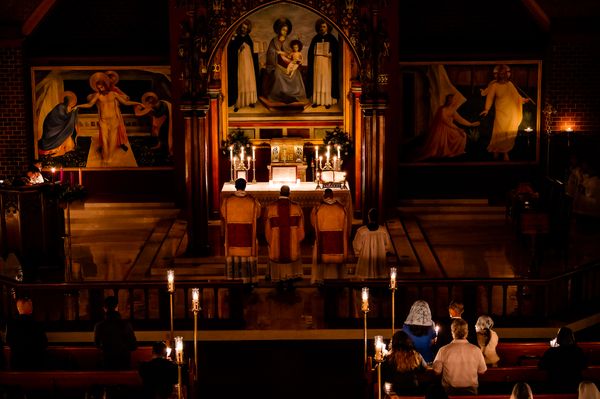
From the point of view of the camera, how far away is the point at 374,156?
18.7 metres

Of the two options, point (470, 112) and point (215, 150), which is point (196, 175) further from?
point (470, 112)

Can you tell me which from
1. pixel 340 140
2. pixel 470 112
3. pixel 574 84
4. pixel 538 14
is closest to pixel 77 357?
pixel 340 140

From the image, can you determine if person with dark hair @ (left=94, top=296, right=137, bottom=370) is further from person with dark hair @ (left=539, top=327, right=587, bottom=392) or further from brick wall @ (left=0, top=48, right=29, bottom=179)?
brick wall @ (left=0, top=48, right=29, bottom=179)

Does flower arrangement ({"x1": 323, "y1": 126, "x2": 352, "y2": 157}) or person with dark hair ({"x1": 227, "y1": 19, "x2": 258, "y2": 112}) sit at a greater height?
person with dark hair ({"x1": 227, "y1": 19, "x2": 258, "y2": 112})

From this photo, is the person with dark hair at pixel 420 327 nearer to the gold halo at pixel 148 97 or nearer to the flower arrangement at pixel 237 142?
Answer: the flower arrangement at pixel 237 142

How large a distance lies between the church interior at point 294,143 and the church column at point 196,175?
0.12 ft

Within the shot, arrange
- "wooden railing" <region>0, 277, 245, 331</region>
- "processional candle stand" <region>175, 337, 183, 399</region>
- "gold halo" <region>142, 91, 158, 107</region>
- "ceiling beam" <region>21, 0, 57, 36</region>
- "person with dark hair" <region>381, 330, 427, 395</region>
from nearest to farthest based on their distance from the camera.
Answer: "processional candle stand" <region>175, 337, 183, 399</region>
"person with dark hair" <region>381, 330, 427, 395</region>
"wooden railing" <region>0, 277, 245, 331</region>
"ceiling beam" <region>21, 0, 57, 36</region>
"gold halo" <region>142, 91, 158, 107</region>

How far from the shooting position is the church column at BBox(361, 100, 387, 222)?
18625mm

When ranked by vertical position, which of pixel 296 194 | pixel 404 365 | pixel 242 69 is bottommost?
pixel 404 365

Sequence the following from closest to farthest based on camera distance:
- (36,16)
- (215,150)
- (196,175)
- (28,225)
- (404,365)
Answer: (404,365) < (28,225) < (196,175) < (215,150) < (36,16)

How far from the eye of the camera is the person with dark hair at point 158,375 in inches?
404

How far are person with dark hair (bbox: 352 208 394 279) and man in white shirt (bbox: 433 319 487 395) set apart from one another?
192 inches

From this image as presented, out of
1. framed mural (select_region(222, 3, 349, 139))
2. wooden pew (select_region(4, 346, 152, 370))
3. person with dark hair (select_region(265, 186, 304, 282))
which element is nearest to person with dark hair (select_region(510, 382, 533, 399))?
wooden pew (select_region(4, 346, 152, 370))

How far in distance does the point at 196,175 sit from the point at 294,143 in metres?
4.48
